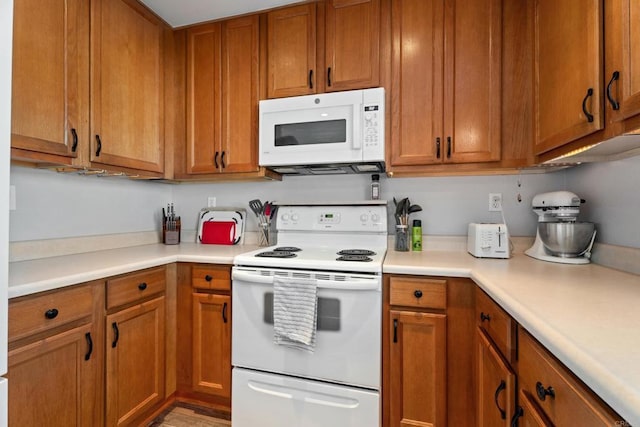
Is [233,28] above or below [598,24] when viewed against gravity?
above

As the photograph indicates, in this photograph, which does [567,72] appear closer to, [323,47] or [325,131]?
[325,131]

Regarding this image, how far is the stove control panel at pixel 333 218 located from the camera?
78.2 inches

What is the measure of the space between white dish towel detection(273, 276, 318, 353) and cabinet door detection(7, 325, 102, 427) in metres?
0.81

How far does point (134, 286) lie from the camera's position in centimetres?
155

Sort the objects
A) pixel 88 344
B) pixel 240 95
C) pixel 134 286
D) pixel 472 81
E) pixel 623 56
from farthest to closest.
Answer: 1. pixel 240 95
2. pixel 472 81
3. pixel 134 286
4. pixel 88 344
5. pixel 623 56

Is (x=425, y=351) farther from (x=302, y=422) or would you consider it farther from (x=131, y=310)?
(x=131, y=310)

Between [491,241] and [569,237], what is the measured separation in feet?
1.08

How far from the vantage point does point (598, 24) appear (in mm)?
1001

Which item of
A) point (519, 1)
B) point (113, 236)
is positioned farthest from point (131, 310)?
point (519, 1)

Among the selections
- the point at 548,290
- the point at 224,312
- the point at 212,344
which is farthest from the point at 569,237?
the point at 212,344

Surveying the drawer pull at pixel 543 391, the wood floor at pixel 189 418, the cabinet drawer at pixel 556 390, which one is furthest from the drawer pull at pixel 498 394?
the wood floor at pixel 189 418

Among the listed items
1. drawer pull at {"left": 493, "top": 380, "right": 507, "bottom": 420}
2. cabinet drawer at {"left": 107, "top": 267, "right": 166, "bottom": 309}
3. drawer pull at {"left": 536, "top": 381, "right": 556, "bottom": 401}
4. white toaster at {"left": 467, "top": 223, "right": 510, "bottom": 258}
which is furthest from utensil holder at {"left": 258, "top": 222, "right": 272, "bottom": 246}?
drawer pull at {"left": 536, "top": 381, "right": 556, "bottom": 401}

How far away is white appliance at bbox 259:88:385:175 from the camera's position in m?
1.73

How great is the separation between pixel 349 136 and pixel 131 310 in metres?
1.47
